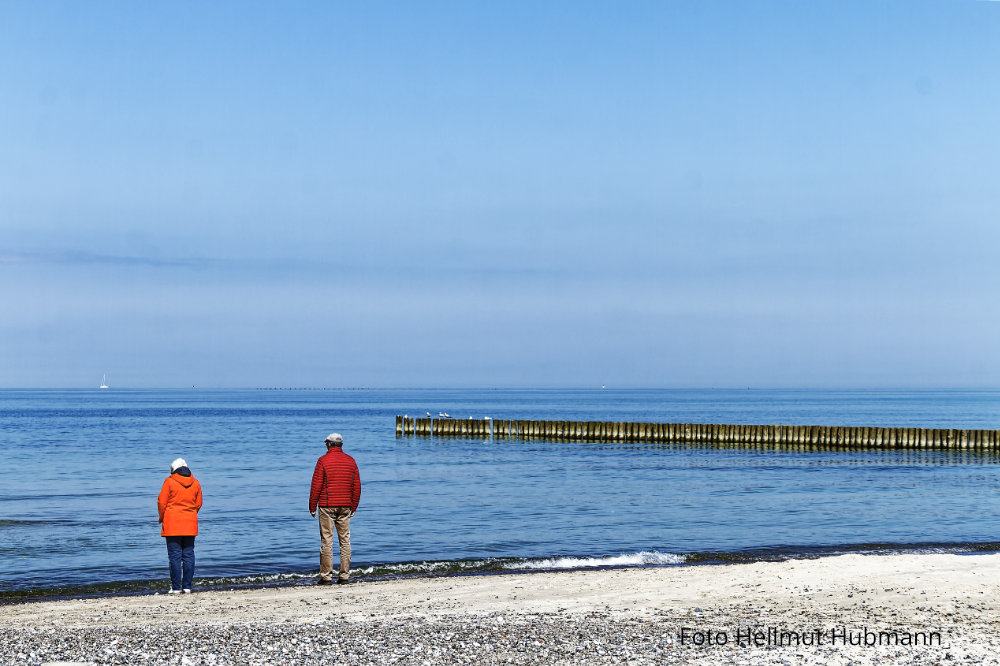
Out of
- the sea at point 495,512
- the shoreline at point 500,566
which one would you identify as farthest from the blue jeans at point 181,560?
the sea at point 495,512

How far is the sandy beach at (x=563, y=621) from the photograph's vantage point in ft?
31.5

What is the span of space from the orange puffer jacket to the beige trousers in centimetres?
189

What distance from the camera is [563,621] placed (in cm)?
1116

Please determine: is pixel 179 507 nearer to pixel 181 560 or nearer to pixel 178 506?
pixel 178 506

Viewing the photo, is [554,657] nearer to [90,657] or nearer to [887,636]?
[887,636]

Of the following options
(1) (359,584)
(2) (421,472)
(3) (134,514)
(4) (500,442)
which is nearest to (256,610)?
(1) (359,584)

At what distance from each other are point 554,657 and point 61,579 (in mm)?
11197

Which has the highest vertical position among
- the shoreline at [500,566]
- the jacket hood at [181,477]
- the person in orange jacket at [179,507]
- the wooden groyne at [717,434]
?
the jacket hood at [181,477]

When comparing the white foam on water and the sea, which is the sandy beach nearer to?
the white foam on water

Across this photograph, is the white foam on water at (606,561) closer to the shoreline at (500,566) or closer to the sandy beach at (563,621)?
the shoreline at (500,566)

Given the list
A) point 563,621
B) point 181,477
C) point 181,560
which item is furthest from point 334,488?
point 563,621

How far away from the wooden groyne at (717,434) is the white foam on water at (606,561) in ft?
124

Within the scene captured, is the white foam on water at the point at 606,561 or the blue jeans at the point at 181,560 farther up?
the blue jeans at the point at 181,560

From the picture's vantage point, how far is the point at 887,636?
407 inches
